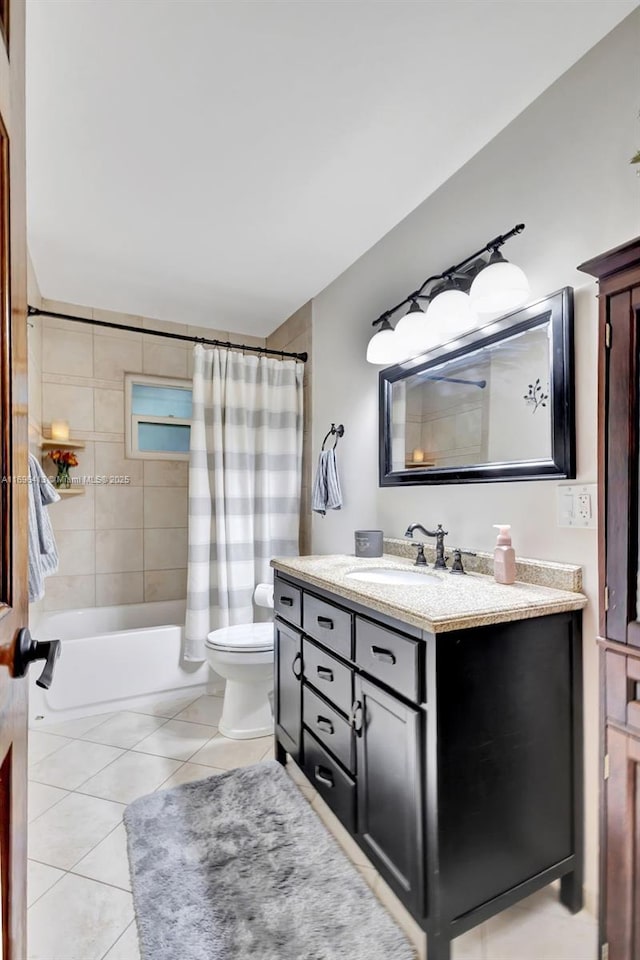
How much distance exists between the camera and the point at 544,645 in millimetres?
1211

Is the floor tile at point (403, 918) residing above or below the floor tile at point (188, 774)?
above

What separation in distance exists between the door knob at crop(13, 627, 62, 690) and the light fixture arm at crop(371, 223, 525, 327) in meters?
1.61

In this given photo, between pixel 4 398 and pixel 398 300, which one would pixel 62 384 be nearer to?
pixel 398 300

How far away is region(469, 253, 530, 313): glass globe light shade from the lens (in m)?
1.41

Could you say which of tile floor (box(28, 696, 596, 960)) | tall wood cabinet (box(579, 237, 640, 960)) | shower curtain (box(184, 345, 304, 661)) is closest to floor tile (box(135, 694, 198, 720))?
tile floor (box(28, 696, 596, 960))

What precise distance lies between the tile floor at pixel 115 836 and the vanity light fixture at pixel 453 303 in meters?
1.79

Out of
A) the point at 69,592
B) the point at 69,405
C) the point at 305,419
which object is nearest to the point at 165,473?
the point at 69,405

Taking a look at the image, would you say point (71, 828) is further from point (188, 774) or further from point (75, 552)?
point (75, 552)

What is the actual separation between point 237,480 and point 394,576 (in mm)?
1311

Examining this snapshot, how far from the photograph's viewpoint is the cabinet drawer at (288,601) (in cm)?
173

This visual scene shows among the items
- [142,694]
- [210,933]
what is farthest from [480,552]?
[142,694]

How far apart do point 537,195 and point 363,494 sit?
1.41m

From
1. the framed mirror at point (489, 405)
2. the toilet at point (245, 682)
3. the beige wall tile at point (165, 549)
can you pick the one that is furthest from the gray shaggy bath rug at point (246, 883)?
the beige wall tile at point (165, 549)

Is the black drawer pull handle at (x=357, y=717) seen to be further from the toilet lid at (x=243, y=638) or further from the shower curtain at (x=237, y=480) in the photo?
the shower curtain at (x=237, y=480)
